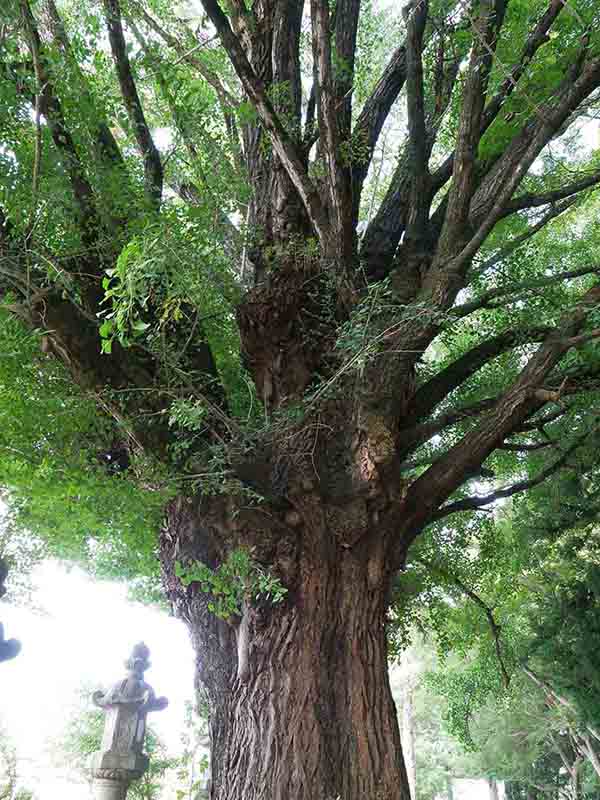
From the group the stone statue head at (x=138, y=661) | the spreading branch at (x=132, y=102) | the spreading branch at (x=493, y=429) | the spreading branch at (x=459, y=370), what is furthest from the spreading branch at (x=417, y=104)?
the stone statue head at (x=138, y=661)

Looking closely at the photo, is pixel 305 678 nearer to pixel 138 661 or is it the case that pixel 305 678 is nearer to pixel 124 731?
pixel 124 731

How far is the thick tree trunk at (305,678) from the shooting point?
2791 millimetres

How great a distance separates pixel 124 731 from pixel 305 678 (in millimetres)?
2172

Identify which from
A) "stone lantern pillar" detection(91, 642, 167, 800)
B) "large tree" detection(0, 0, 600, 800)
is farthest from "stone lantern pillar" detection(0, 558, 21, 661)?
"stone lantern pillar" detection(91, 642, 167, 800)

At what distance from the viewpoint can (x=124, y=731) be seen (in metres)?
4.38

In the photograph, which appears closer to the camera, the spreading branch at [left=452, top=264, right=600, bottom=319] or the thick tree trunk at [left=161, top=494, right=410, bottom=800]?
the thick tree trunk at [left=161, top=494, right=410, bottom=800]

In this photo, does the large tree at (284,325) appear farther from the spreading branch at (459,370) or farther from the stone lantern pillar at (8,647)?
the stone lantern pillar at (8,647)

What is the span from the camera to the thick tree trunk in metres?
2.79

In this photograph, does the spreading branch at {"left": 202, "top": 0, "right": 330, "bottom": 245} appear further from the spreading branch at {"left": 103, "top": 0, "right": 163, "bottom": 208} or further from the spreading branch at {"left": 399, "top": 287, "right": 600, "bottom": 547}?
the spreading branch at {"left": 399, "top": 287, "right": 600, "bottom": 547}

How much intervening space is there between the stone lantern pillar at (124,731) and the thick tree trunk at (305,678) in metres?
1.46

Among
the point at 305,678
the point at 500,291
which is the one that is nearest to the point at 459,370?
the point at 500,291

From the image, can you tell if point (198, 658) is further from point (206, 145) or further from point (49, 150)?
point (206, 145)

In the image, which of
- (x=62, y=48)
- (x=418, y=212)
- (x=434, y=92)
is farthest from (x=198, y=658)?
(x=434, y=92)

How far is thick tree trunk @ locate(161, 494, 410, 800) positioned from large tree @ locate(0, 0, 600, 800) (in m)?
0.01
